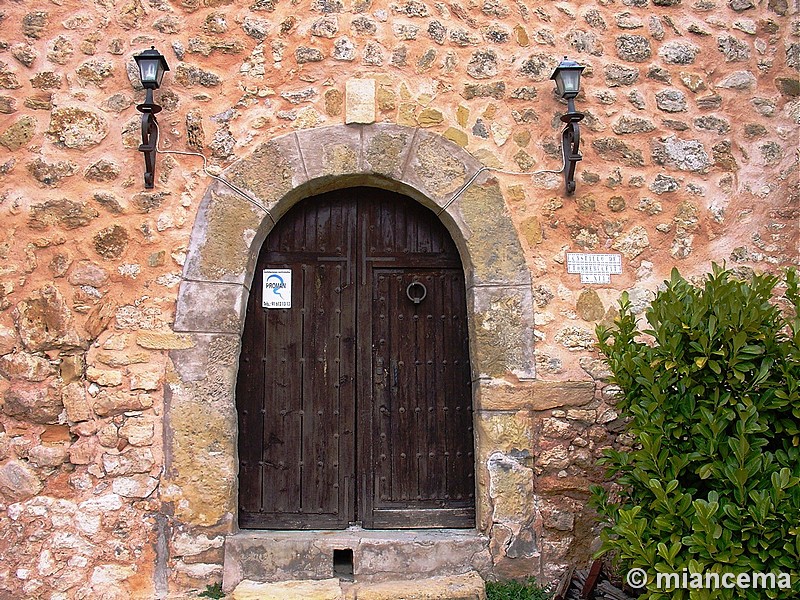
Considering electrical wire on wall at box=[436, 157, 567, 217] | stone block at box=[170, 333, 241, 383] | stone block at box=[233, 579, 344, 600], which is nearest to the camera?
stone block at box=[233, 579, 344, 600]

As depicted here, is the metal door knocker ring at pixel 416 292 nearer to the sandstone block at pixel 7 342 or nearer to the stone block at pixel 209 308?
the stone block at pixel 209 308

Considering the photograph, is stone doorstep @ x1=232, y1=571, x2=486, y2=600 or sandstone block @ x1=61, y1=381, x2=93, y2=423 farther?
sandstone block @ x1=61, y1=381, x2=93, y2=423

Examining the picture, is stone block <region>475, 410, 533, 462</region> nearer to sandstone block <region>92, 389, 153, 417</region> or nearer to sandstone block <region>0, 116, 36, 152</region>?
sandstone block <region>92, 389, 153, 417</region>

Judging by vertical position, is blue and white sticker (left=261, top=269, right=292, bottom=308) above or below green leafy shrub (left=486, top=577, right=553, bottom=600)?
above

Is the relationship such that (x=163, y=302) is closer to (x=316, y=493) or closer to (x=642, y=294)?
(x=316, y=493)

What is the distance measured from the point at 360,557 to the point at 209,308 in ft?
4.52

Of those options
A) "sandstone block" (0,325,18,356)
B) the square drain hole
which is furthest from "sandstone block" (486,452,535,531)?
"sandstone block" (0,325,18,356)

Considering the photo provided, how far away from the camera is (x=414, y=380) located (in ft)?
11.5

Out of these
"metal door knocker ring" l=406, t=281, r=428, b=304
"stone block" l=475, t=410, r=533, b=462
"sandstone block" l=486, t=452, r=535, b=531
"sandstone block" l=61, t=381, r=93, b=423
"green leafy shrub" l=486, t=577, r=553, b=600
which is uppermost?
"metal door knocker ring" l=406, t=281, r=428, b=304

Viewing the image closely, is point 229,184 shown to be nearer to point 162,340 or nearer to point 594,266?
point 162,340
